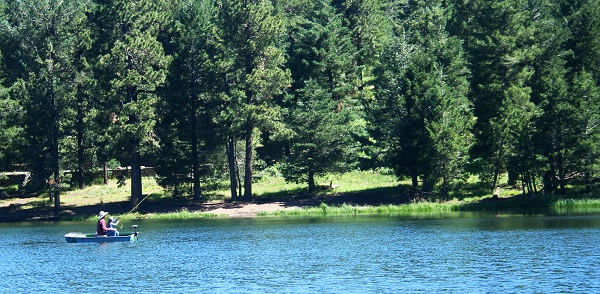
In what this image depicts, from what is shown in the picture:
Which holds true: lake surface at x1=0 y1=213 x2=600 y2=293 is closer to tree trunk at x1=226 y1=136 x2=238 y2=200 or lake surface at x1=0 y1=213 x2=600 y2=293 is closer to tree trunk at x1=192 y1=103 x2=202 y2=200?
tree trunk at x1=192 y1=103 x2=202 y2=200

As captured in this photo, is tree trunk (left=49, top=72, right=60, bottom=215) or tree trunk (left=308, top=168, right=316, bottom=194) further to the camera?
tree trunk (left=308, top=168, right=316, bottom=194)

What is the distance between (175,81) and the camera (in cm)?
8038

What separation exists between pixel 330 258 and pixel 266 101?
3877cm

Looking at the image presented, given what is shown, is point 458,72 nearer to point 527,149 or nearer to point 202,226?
point 527,149

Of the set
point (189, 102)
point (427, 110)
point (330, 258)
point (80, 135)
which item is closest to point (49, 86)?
point (80, 135)

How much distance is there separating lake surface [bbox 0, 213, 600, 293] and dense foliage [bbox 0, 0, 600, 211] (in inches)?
401

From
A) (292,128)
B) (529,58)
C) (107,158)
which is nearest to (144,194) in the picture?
(107,158)

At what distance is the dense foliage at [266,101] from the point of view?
73.4 m

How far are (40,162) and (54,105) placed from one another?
5.83 metres

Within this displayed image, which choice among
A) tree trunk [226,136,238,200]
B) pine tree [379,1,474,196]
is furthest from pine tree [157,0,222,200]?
pine tree [379,1,474,196]

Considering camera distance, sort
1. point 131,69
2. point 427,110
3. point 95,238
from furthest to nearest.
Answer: point 131,69
point 427,110
point 95,238

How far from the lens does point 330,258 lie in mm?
44531

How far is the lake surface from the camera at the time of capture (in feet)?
117

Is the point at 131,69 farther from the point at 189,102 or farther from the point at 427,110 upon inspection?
the point at 427,110
